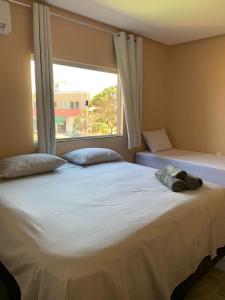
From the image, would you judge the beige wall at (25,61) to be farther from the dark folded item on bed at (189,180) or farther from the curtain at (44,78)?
the dark folded item on bed at (189,180)

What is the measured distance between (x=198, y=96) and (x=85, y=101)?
191 centimetres

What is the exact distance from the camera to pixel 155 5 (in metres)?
2.62

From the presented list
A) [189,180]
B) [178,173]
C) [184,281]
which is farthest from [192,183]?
[184,281]

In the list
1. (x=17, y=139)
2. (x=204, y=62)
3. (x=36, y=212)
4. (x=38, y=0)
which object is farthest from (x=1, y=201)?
(x=204, y=62)

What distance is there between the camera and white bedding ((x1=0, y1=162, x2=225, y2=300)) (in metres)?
1.08

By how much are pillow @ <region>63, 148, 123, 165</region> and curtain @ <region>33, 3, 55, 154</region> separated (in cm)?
24

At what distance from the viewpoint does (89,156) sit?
2.77 meters

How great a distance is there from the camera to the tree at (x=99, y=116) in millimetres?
3293

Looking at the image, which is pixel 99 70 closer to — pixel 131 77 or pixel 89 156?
pixel 131 77

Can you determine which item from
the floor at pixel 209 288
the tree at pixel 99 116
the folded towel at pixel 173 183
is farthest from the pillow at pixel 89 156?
the floor at pixel 209 288

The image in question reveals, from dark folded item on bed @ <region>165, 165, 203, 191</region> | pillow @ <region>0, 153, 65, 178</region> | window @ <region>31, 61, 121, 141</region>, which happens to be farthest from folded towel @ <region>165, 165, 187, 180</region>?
window @ <region>31, 61, 121, 141</region>

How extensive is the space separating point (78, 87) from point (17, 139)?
1.08 meters

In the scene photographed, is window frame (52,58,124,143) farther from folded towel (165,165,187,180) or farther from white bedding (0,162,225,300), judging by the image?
A: folded towel (165,165,187,180)

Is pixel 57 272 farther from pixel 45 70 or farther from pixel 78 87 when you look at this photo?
pixel 78 87
